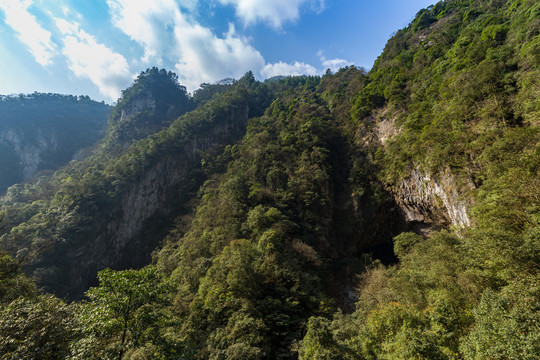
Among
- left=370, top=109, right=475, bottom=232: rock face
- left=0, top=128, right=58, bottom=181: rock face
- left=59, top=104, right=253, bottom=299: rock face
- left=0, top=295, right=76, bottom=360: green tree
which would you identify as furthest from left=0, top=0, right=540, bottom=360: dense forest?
left=0, top=128, right=58, bottom=181: rock face

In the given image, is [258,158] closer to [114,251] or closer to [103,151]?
[114,251]

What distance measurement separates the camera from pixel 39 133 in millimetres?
69688

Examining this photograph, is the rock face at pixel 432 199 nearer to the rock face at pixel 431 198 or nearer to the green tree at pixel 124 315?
the rock face at pixel 431 198

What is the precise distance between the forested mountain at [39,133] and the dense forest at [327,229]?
28.1 meters

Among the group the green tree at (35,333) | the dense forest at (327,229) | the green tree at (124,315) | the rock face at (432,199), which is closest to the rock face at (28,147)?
the dense forest at (327,229)

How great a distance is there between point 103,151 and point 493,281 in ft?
240

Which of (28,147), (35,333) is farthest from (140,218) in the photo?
(28,147)

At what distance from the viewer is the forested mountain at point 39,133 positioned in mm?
63000

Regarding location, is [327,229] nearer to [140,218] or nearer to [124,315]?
[124,315]

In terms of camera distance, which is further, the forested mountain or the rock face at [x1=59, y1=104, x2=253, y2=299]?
the forested mountain

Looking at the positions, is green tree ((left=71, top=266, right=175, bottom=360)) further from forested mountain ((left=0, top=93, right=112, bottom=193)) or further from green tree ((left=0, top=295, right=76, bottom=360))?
forested mountain ((left=0, top=93, right=112, bottom=193))

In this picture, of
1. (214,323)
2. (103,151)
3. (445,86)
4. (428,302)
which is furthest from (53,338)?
(103,151)

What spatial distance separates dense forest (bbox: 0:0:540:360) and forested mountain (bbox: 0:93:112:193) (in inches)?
1106

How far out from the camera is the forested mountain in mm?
63000
